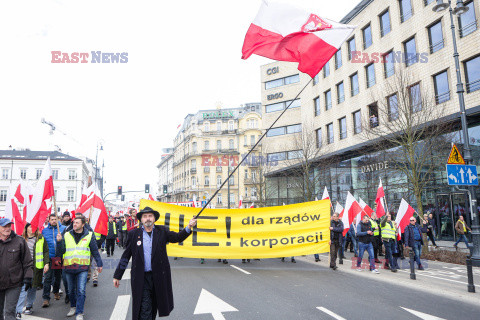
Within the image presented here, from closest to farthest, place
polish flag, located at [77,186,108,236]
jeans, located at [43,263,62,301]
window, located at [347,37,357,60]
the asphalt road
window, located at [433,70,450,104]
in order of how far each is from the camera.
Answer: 1. the asphalt road
2. jeans, located at [43,263,62,301]
3. polish flag, located at [77,186,108,236]
4. window, located at [433,70,450,104]
5. window, located at [347,37,357,60]

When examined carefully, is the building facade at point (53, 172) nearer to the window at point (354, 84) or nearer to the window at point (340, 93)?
the window at point (340, 93)

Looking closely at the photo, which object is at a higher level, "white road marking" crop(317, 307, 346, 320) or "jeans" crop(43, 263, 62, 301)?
"jeans" crop(43, 263, 62, 301)

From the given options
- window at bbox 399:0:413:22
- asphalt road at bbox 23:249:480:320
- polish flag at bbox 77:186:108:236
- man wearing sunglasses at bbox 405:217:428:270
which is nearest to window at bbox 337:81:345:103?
window at bbox 399:0:413:22

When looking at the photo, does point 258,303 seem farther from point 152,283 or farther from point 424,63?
point 424,63

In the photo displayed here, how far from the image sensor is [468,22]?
20.0 metres

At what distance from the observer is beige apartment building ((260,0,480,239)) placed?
20.2 metres

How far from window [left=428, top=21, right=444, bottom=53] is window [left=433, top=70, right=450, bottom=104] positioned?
5.57ft

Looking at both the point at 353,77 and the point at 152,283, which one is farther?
the point at 353,77

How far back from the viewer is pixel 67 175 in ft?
261

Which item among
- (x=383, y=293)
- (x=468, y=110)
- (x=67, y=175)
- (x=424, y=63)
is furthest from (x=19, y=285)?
(x=67, y=175)

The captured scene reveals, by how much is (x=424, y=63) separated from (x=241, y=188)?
6154 cm

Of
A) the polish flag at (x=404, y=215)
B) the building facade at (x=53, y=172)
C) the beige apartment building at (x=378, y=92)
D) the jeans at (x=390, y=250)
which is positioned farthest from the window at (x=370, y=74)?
the building facade at (x=53, y=172)

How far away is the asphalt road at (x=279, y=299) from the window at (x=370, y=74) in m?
20.0

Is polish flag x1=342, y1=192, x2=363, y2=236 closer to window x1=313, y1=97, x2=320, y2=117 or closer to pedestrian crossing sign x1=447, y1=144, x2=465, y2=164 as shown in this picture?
pedestrian crossing sign x1=447, y1=144, x2=465, y2=164
